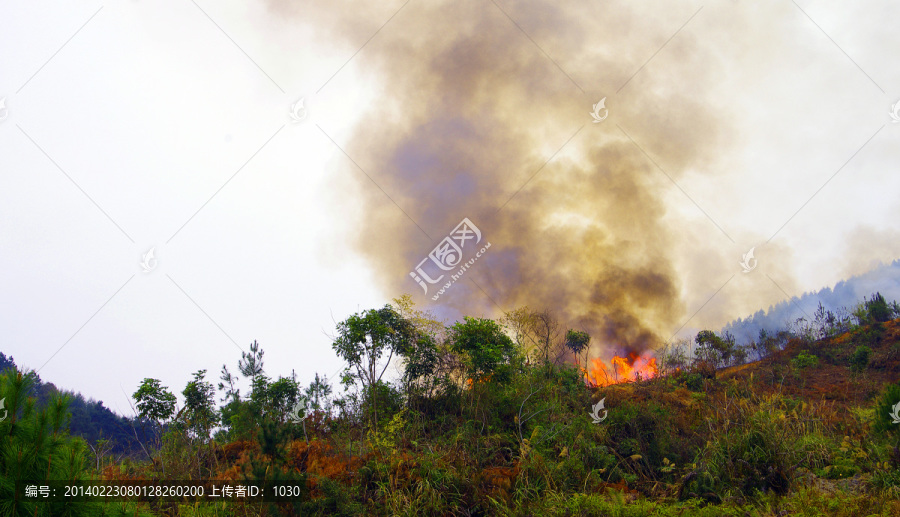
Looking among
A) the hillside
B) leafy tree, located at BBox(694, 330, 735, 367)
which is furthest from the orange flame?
leafy tree, located at BBox(694, 330, 735, 367)

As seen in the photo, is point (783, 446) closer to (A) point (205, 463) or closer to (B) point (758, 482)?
(B) point (758, 482)

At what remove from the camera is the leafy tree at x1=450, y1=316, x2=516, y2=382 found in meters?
14.5

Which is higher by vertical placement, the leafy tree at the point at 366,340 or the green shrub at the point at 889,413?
the leafy tree at the point at 366,340

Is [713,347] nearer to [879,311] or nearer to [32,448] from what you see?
[879,311]

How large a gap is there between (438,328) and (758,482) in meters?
10.2

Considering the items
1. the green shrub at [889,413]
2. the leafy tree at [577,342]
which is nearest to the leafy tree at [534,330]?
the leafy tree at [577,342]

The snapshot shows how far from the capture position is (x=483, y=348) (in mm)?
14547

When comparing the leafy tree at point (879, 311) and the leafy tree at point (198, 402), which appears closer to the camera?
the leafy tree at point (198, 402)

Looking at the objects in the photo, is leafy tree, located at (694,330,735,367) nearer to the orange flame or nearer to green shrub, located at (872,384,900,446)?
the orange flame

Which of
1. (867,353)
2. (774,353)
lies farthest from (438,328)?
(774,353)

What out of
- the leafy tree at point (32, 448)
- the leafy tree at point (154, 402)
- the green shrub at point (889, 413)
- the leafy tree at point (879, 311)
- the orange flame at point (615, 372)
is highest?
the leafy tree at point (879, 311)

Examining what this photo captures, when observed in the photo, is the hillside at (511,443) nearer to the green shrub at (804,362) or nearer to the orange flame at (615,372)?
the orange flame at (615,372)

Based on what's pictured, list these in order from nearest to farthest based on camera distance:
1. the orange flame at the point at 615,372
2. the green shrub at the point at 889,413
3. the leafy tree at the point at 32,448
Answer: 1. the leafy tree at the point at 32,448
2. the green shrub at the point at 889,413
3. the orange flame at the point at 615,372

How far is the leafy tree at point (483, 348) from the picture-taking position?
14516 millimetres
